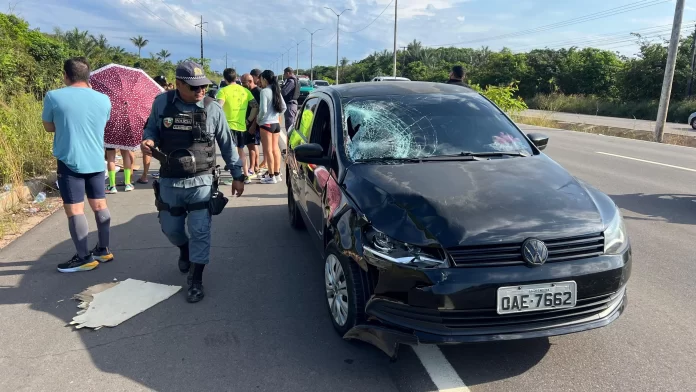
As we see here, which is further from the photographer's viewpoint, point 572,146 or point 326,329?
point 572,146

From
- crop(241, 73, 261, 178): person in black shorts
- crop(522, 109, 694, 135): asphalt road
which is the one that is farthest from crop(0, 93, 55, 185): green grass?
crop(522, 109, 694, 135): asphalt road

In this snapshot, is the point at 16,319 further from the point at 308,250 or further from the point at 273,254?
the point at 308,250

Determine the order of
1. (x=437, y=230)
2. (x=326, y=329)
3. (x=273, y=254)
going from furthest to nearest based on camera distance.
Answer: (x=273, y=254), (x=326, y=329), (x=437, y=230)

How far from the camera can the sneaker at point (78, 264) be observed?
4684mm

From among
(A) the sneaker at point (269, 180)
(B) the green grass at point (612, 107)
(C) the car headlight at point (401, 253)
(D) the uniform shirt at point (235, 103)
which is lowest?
(A) the sneaker at point (269, 180)

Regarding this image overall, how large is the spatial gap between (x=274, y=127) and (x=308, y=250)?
3825 mm

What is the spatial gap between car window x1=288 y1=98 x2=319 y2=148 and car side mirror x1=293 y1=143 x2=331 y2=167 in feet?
3.32

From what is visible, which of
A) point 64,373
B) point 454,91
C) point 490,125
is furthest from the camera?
point 454,91

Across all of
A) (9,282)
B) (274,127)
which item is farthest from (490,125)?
(274,127)

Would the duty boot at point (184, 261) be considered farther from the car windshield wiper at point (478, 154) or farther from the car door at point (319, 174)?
the car windshield wiper at point (478, 154)

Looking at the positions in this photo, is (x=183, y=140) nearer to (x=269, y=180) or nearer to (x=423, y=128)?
(x=423, y=128)

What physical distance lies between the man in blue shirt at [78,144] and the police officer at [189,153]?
0.86m

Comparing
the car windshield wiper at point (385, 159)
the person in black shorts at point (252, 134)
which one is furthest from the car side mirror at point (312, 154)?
the person in black shorts at point (252, 134)

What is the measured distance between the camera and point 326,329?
3586 millimetres
